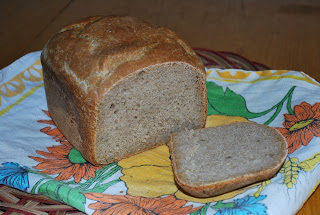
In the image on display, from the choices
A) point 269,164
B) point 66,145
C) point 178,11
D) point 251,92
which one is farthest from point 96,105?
point 178,11

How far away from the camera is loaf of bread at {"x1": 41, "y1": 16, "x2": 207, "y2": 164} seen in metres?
2.10

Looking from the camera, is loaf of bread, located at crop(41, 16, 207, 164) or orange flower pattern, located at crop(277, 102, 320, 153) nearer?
loaf of bread, located at crop(41, 16, 207, 164)

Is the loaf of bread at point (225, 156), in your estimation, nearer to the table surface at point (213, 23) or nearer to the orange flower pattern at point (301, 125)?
the orange flower pattern at point (301, 125)

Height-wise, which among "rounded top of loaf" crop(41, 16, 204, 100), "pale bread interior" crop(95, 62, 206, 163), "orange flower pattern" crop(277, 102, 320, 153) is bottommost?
"orange flower pattern" crop(277, 102, 320, 153)

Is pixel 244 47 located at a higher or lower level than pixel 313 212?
higher

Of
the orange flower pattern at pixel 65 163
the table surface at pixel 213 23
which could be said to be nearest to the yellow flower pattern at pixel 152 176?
the orange flower pattern at pixel 65 163

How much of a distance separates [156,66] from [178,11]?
81.5 inches

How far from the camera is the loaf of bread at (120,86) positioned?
210 centimetres

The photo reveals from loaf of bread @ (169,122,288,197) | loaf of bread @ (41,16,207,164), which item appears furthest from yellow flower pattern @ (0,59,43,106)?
loaf of bread @ (169,122,288,197)

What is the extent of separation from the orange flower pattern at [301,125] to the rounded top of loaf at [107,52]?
2.08 feet

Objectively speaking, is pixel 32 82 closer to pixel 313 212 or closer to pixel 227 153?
pixel 227 153

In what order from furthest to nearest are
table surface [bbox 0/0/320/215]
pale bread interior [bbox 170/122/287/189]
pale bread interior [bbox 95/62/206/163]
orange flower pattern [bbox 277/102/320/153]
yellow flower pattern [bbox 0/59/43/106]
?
1. table surface [bbox 0/0/320/215]
2. yellow flower pattern [bbox 0/59/43/106]
3. orange flower pattern [bbox 277/102/320/153]
4. pale bread interior [bbox 95/62/206/163]
5. pale bread interior [bbox 170/122/287/189]

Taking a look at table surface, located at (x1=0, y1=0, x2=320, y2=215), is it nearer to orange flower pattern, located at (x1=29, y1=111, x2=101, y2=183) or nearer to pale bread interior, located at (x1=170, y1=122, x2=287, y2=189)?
pale bread interior, located at (x1=170, y1=122, x2=287, y2=189)

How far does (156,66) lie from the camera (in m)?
2.15
